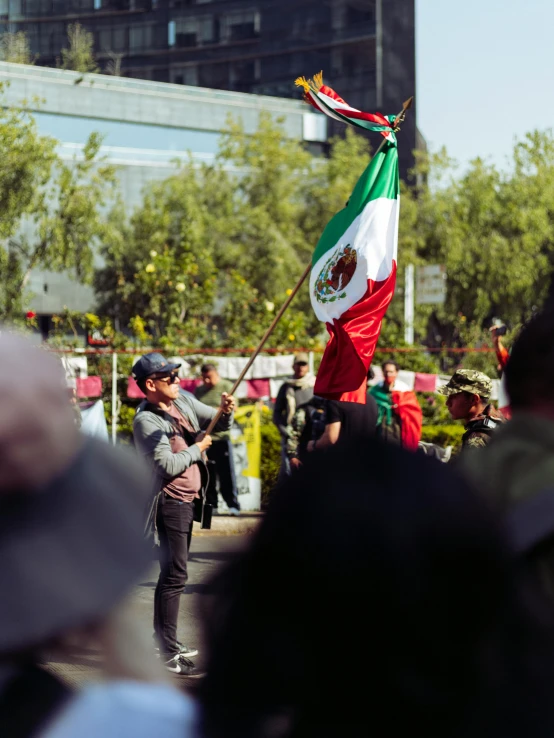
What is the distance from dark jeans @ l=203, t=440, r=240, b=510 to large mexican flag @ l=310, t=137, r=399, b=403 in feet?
12.8

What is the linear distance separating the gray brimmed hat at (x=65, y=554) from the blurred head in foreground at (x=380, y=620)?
0.72ft

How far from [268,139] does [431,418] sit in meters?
17.3

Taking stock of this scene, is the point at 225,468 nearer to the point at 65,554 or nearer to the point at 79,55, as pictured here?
the point at 65,554

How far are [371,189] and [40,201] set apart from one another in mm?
16405

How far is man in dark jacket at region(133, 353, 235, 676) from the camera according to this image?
586cm

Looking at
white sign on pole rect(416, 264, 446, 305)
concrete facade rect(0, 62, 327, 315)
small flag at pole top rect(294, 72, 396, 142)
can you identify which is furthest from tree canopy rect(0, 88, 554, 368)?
small flag at pole top rect(294, 72, 396, 142)

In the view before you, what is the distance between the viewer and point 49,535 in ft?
4.45

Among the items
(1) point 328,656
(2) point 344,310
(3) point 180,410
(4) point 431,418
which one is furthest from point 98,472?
(4) point 431,418

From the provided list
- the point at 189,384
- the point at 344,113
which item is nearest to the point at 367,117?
the point at 344,113

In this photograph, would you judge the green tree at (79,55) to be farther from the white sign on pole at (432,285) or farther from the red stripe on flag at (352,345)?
the red stripe on flag at (352,345)

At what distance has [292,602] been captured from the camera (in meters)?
1.18

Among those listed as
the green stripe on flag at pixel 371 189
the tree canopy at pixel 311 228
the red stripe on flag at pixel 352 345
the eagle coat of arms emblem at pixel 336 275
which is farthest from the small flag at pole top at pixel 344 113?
the tree canopy at pixel 311 228

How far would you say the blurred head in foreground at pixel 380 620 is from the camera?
45.0 inches

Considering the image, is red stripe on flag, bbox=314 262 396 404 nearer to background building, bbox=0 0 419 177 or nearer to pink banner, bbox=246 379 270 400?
pink banner, bbox=246 379 270 400
